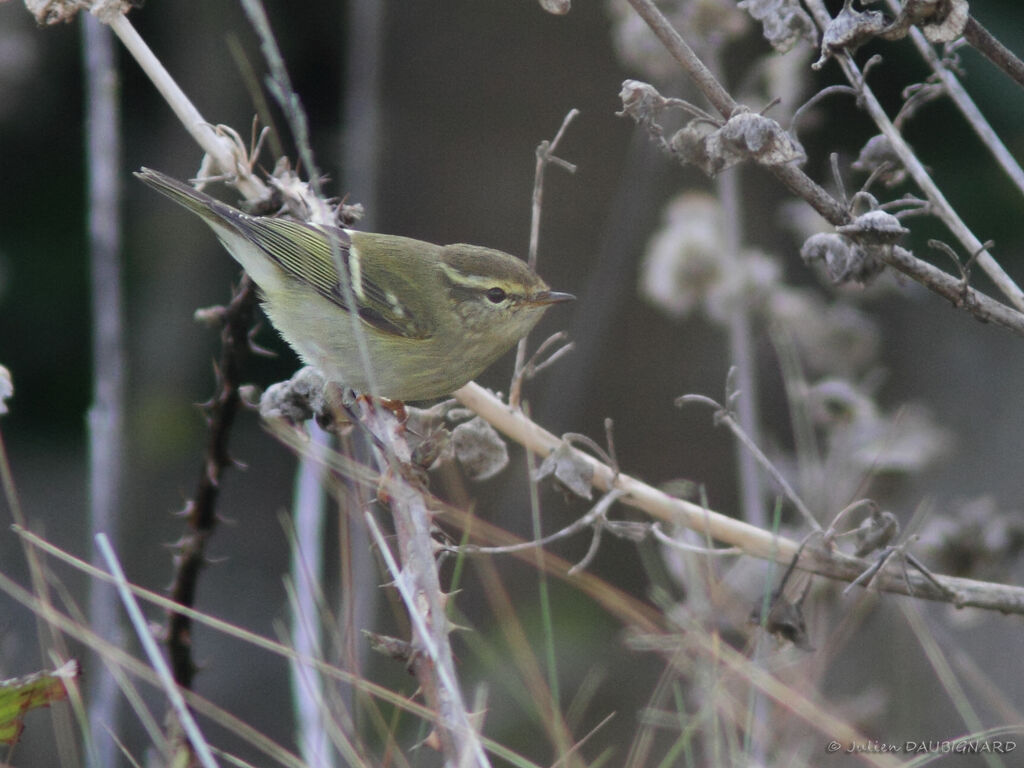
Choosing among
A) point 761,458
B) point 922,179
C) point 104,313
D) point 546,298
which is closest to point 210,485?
point 761,458

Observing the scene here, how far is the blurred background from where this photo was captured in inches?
177

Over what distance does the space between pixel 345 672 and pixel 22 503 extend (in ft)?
14.3

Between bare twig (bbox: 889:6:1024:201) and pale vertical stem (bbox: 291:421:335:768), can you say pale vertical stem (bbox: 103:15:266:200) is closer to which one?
pale vertical stem (bbox: 291:421:335:768)

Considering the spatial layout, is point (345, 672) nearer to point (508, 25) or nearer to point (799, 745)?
point (799, 745)

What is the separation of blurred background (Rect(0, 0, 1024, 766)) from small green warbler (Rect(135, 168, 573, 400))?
1480 mm

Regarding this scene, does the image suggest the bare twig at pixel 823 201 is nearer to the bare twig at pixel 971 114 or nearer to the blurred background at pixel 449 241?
the bare twig at pixel 971 114

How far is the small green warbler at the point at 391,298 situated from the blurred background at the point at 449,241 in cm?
148

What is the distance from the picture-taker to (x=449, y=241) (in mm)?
4957

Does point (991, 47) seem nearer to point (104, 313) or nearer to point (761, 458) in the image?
point (761, 458)

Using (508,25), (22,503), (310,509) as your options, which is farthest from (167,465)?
(310,509)

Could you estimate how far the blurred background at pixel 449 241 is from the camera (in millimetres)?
4508

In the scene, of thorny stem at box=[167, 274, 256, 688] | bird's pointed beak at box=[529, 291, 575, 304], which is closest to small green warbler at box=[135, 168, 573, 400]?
bird's pointed beak at box=[529, 291, 575, 304]

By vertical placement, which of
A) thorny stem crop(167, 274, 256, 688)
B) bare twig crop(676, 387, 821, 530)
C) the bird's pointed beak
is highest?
thorny stem crop(167, 274, 256, 688)

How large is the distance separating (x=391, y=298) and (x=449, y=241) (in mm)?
1991
